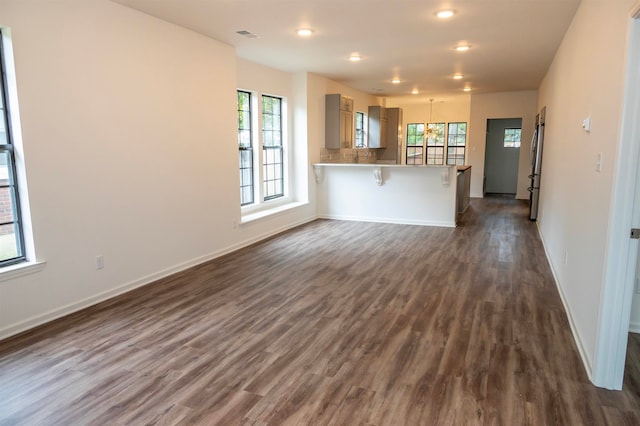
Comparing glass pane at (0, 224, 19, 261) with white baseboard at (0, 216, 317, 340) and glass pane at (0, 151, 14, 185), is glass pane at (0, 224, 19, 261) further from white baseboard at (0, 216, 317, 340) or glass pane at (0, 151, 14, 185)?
white baseboard at (0, 216, 317, 340)

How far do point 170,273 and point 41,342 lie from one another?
162cm

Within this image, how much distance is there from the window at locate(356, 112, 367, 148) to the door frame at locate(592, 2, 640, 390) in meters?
7.61

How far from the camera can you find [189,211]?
15.6ft

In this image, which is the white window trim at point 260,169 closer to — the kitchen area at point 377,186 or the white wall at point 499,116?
the kitchen area at point 377,186

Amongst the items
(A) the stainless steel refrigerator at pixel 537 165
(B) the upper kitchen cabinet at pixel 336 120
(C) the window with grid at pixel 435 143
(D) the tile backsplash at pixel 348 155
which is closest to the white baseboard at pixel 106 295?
(D) the tile backsplash at pixel 348 155

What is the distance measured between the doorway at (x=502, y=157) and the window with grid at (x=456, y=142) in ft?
2.49

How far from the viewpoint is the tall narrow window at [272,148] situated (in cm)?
675

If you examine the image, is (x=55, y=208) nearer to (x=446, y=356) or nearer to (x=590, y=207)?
(x=446, y=356)

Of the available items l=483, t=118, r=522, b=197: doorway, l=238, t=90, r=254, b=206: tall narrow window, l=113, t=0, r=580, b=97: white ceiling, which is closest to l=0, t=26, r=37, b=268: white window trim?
l=113, t=0, r=580, b=97: white ceiling

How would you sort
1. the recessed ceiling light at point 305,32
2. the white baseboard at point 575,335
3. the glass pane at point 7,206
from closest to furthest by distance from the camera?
the white baseboard at point 575,335, the glass pane at point 7,206, the recessed ceiling light at point 305,32

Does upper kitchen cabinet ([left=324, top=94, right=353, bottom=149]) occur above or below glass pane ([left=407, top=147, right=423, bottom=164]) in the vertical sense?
above

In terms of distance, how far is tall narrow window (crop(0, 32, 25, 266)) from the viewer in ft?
10.0

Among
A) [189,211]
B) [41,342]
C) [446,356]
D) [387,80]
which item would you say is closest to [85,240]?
[41,342]

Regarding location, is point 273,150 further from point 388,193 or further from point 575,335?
point 575,335
